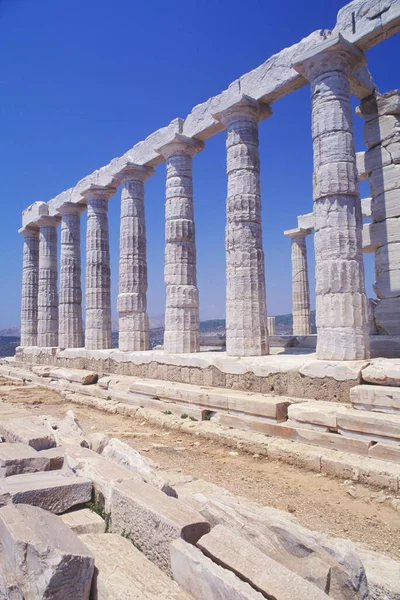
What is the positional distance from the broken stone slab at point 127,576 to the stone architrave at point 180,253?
9598mm

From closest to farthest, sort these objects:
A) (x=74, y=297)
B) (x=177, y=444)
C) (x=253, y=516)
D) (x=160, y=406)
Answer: (x=253, y=516)
(x=177, y=444)
(x=160, y=406)
(x=74, y=297)

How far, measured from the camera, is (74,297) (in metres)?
19.8

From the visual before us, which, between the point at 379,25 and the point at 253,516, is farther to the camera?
the point at 379,25

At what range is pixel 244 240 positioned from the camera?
37.7ft

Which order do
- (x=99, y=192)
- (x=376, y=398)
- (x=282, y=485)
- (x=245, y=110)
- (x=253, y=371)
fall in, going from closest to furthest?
(x=282, y=485) < (x=376, y=398) < (x=253, y=371) < (x=245, y=110) < (x=99, y=192)

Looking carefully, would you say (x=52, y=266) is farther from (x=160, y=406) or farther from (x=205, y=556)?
(x=205, y=556)

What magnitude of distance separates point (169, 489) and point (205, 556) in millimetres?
1638

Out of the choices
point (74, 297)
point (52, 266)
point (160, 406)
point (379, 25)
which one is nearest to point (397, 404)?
point (160, 406)

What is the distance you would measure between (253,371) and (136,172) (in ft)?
30.7

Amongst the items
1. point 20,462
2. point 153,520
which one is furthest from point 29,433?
point 153,520

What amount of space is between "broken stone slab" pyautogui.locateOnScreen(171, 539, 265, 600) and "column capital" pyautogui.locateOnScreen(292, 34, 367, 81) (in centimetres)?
974

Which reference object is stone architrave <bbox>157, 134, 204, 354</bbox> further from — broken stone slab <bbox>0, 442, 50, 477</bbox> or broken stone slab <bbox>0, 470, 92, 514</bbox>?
broken stone slab <bbox>0, 470, 92, 514</bbox>

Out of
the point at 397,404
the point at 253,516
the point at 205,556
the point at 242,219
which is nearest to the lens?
the point at 205,556

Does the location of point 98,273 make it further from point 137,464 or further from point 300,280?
point 137,464
